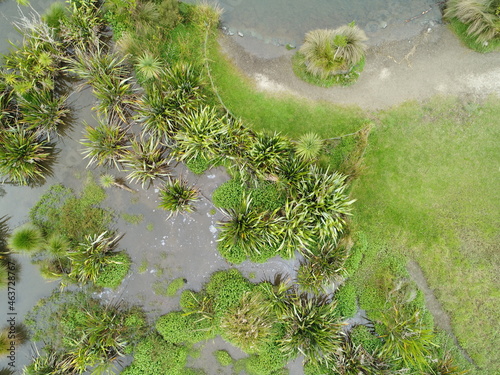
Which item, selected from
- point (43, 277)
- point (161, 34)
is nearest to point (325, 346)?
point (43, 277)

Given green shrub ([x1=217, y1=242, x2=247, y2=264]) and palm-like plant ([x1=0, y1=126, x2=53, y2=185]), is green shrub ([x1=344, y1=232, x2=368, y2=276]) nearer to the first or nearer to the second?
green shrub ([x1=217, y1=242, x2=247, y2=264])

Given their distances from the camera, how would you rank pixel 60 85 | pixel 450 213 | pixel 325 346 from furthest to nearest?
pixel 60 85
pixel 450 213
pixel 325 346

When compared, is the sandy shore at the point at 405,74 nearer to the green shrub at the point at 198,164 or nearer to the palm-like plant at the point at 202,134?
the palm-like plant at the point at 202,134

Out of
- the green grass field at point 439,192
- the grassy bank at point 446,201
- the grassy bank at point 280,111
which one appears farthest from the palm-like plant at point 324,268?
the grassy bank at point 280,111

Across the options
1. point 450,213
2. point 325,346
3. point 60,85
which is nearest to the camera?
point 325,346

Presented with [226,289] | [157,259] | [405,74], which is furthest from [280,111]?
[157,259]

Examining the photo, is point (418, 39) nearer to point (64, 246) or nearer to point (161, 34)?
point (161, 34)

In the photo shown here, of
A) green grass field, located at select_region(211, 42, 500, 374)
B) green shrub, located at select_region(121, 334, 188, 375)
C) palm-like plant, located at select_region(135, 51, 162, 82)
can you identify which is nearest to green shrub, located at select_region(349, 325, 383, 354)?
green grass field, located at select_region(211, 42, 500, 374)
